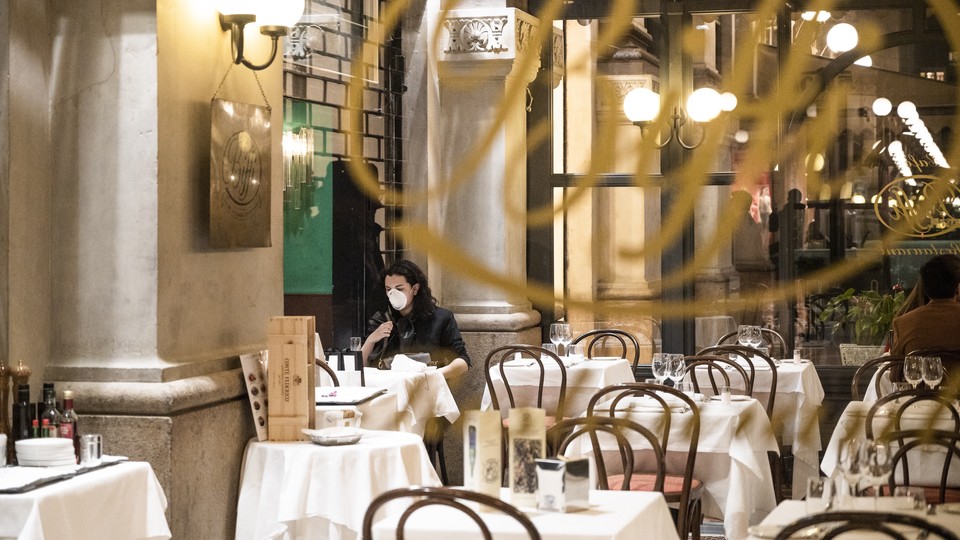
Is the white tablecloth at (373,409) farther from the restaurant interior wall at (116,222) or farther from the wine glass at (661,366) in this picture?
the wine glass at (661,366)

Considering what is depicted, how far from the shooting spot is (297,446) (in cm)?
480

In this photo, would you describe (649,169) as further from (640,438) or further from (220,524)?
(640,438)

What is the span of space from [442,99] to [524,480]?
9.70ft

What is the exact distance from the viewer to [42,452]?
158 inches

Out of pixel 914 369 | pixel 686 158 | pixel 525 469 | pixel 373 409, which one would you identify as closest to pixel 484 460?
pixel 525 469

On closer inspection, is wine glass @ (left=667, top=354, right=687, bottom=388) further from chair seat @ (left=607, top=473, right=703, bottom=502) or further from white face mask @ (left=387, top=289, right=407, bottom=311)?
white face mask @ (left=387, top=289, right=407, bottom=311)

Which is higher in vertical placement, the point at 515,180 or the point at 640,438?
the point at 515,180

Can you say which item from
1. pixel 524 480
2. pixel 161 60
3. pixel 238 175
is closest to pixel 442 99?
pixel 524 480

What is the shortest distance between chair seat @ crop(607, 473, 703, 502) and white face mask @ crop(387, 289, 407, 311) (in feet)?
5.53

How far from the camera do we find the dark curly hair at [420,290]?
702 cm

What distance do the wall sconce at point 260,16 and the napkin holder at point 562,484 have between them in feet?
6.27

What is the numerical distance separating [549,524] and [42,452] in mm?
1610

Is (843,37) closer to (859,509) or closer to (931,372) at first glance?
(859,509)

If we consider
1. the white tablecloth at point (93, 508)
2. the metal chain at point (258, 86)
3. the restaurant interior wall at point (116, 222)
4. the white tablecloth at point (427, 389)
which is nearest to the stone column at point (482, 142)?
the white tablecloth at point (93, 508)
